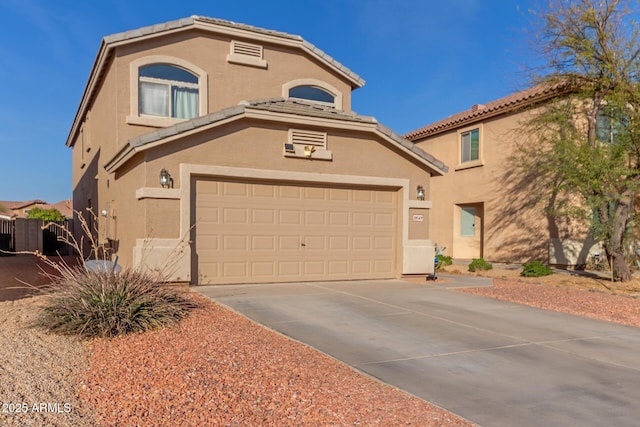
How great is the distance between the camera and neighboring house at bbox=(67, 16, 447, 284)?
10.5 meters

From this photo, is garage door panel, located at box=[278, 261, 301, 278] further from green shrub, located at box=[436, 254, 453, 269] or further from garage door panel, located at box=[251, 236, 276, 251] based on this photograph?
green shrub, located at box=[436, 254, 453, 269]

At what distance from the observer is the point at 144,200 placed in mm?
10172

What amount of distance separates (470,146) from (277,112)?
11.6 m

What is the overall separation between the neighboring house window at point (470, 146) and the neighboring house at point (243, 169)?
24.5ft

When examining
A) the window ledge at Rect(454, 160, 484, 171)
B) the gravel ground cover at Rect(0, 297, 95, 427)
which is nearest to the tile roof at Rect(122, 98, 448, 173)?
the gravel ground cover at Rect(0, 297, 95, 427)

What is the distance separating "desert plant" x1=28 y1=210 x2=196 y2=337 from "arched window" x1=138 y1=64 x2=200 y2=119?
7.36 m

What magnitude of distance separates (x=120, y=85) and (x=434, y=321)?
34.3 ft

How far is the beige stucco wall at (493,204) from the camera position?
1736cm

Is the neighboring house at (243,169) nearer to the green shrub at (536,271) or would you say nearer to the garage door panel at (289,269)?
the garage door panel at (289,269)

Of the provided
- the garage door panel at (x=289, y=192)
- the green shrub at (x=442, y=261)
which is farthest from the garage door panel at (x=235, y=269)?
the green shrub at (x=442, y=261)

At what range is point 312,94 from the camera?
1642cm

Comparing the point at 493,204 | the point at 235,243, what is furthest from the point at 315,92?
the point at 493,204

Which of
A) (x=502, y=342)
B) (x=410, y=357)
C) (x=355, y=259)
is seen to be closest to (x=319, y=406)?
(x=410, y=357)

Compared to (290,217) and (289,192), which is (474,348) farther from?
(289,192)
